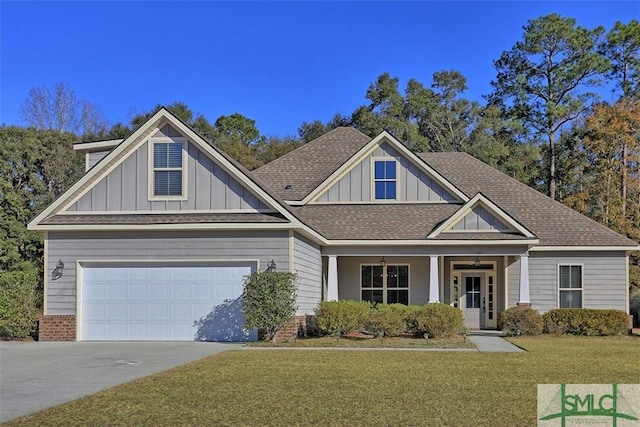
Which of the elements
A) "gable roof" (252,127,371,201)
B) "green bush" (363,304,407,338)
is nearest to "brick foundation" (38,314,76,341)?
"green bush" (363,304,407,338)

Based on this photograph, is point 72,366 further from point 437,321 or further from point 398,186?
point 398,186

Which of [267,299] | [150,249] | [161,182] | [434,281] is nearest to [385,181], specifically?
[434,281]

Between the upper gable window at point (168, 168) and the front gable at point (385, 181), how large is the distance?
20.9 ft

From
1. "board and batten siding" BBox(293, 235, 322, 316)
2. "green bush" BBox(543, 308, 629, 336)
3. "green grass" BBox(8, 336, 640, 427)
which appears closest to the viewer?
"green grass" BBox(8, 336, 640, 427)

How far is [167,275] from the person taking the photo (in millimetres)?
19641

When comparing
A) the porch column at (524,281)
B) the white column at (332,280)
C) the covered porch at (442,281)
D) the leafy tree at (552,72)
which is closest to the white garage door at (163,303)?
the white column at (332,280)

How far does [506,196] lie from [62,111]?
3328cm

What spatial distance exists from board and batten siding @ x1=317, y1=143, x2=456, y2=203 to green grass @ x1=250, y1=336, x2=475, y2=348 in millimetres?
6274

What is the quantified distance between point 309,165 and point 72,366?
49.5ft

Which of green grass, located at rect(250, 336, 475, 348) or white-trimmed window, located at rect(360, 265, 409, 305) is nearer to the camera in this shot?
green grass, located at rect(250, 336, 475, 348)

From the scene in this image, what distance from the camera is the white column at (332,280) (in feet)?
75.3

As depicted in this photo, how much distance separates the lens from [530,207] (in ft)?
87.4

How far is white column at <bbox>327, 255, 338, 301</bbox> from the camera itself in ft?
75.3

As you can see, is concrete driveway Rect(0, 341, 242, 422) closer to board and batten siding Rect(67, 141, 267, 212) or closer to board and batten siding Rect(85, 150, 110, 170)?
board and batten siding Rect(67, 141, 267, 212)
